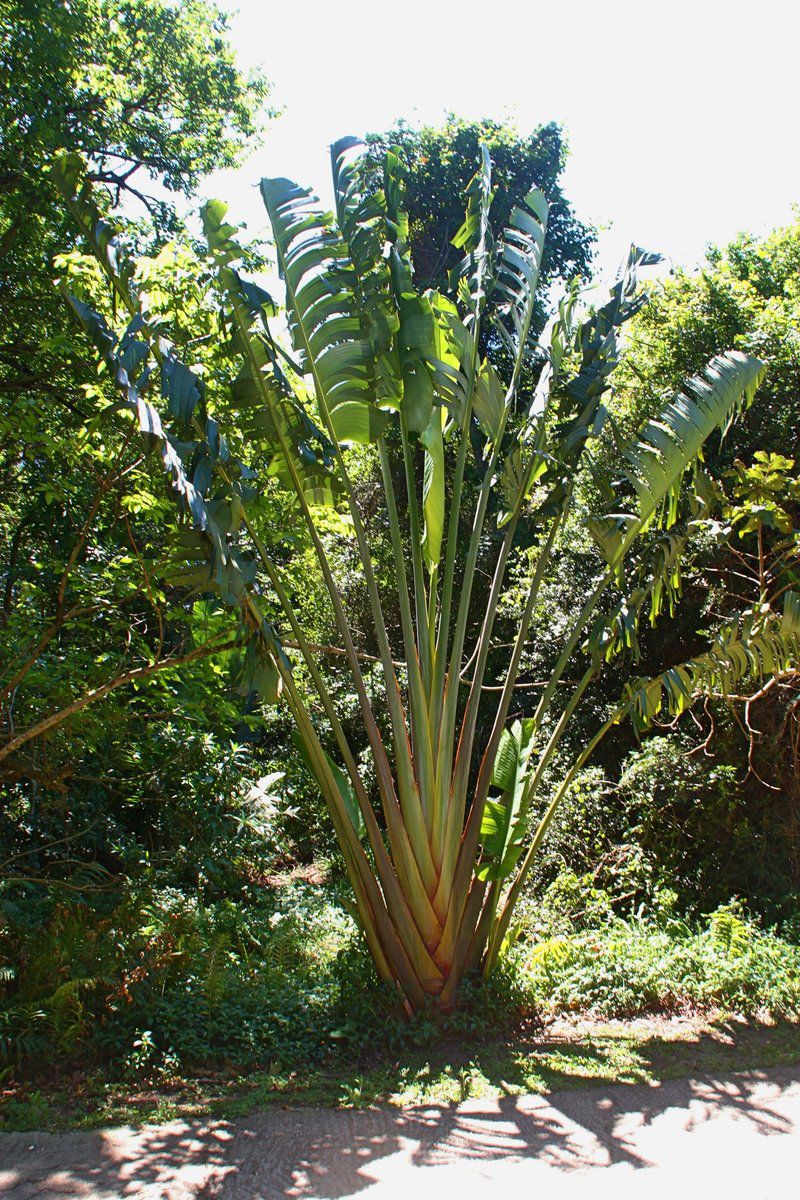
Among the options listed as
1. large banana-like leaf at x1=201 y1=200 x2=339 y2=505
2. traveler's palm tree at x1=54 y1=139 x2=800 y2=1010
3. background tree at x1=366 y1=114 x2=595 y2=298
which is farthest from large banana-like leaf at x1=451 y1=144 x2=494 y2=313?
background tree at x1=366 y1=114 x2=595 y2=298

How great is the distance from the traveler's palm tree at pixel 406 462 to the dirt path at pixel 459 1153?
1372mm

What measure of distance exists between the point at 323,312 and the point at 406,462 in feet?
3.78

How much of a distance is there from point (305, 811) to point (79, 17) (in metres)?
9.99

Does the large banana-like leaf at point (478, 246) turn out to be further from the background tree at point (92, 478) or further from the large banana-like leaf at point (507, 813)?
the large banana-like leaf at point (507, 813)

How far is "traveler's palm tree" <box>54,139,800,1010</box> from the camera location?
5.34 metres

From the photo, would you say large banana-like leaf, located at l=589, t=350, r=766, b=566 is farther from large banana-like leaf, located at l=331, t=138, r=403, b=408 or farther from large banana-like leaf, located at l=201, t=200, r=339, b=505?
large banana-like leaf, located at l=201, t=200, r=339, b=505

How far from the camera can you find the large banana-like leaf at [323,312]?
5.61 meters

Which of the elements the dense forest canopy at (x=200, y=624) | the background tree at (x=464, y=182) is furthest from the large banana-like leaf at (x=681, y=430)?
the background tree at (x=464, y=182)

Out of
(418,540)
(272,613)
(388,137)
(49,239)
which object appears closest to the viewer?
(418,540)

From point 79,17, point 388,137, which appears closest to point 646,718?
point 79,17

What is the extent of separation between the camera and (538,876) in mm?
8875

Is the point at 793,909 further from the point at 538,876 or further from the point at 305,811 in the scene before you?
the point at 305,811

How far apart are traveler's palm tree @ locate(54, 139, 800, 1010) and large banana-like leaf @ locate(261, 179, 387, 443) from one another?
0.01 meters

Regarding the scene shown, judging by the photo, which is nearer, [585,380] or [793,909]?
[585,380]
